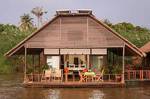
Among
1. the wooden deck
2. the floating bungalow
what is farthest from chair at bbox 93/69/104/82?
the wooden deck

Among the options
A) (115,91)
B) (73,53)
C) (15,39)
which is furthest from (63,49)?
(15,39)

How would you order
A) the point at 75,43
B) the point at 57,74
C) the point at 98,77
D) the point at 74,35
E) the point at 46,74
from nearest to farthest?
the point at 98,77, the point at 46,74, the point at 57,74, the point at 75,43, the point at 74,35

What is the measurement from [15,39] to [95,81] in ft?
84.0

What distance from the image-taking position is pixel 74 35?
29.5 meters

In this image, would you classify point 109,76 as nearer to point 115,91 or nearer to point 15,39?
point 115,91

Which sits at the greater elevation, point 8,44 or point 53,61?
point 8,44

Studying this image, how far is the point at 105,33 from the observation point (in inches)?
1151

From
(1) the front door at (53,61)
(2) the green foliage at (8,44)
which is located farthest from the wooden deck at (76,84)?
(2) the green foliage at (8,44)

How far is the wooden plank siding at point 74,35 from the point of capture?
1145 inches

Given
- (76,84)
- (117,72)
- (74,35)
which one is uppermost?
(74,35)

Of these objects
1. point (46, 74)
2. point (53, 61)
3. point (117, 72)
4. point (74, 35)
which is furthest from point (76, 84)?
point (53, 61)

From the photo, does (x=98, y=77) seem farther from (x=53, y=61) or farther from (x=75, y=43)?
(x=53, y=61)

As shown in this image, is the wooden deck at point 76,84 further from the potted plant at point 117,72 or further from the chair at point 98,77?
the potted plant at point 117,72

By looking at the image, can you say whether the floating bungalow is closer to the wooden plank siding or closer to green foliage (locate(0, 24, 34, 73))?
the wooden plank siding
